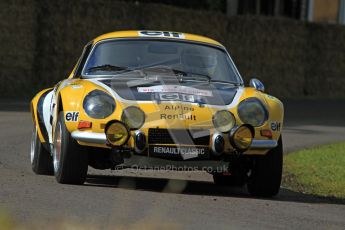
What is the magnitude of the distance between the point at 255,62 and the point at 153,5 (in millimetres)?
3916

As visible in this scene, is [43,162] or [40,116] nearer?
[43,162]

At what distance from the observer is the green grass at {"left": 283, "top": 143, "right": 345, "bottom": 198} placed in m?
9.98

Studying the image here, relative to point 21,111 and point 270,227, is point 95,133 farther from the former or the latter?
point 21,111

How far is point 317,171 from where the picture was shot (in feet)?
37.4

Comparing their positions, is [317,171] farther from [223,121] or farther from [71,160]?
[71,160]

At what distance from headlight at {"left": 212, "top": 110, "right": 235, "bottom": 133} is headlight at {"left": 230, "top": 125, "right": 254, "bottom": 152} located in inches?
2.5

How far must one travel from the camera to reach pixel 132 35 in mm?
9617

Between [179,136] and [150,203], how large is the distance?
836mm

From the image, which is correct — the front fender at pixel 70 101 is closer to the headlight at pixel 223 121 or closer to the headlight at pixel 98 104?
the headlight at pixel 98 104

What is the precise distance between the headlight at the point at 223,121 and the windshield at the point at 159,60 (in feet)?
3.24

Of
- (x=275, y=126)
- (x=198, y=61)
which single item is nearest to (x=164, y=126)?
(x=275, y=126)

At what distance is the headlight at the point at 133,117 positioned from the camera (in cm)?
802

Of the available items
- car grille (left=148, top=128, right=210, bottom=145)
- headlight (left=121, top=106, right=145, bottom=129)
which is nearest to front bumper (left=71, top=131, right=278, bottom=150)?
headlight (left=121, top=106, right=145, bottom=129)

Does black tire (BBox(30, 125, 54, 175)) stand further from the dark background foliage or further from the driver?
the dark background foliage
